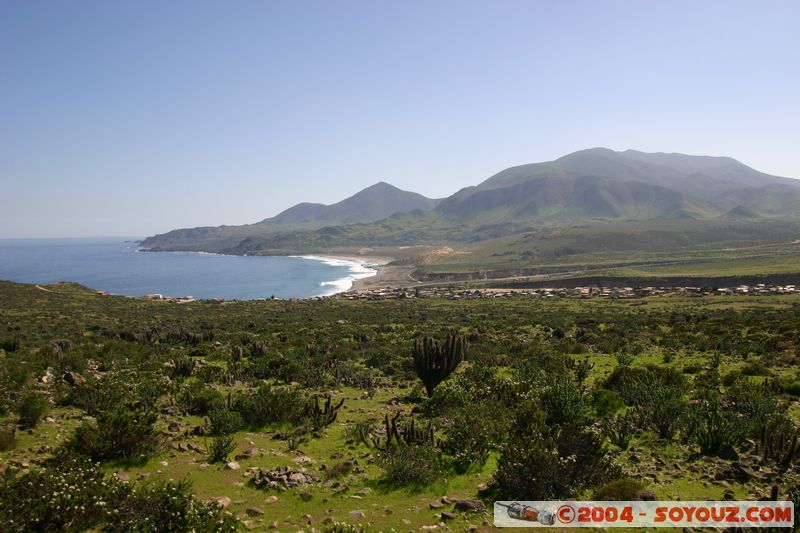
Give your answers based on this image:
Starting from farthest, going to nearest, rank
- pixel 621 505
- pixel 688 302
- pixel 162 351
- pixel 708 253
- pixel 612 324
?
1. pixel 708 253
2. pixel 688 302
3. pixel 612 324
4. pixel 162 351
5. pixel 621 505

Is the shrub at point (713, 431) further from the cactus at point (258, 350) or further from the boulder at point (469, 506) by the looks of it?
the cactus at point (258, 350)

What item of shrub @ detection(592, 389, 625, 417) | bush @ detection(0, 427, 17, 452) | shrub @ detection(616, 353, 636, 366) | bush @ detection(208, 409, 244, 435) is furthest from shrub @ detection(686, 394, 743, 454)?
bush @ detection(0, 427, 17, 452)

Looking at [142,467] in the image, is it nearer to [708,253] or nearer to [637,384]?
[637,384]

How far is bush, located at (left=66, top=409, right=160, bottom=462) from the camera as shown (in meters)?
8.69

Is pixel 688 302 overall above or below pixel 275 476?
below

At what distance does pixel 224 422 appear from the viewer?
11.1 metres

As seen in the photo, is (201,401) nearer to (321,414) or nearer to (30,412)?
(321,414)

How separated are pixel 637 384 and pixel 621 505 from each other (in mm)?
8301

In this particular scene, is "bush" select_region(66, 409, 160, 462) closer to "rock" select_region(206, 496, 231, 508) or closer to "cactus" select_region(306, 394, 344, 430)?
"rock" select_region(206, 496, 231, 508)

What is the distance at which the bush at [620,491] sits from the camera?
7.50 metres

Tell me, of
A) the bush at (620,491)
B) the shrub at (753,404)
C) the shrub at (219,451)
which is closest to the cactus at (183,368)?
the shrub at (219,451)

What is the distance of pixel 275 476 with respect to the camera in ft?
27.7

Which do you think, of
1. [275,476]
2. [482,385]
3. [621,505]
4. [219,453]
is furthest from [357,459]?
[482,385]

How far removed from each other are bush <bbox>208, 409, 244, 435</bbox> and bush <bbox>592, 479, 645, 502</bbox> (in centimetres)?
823
